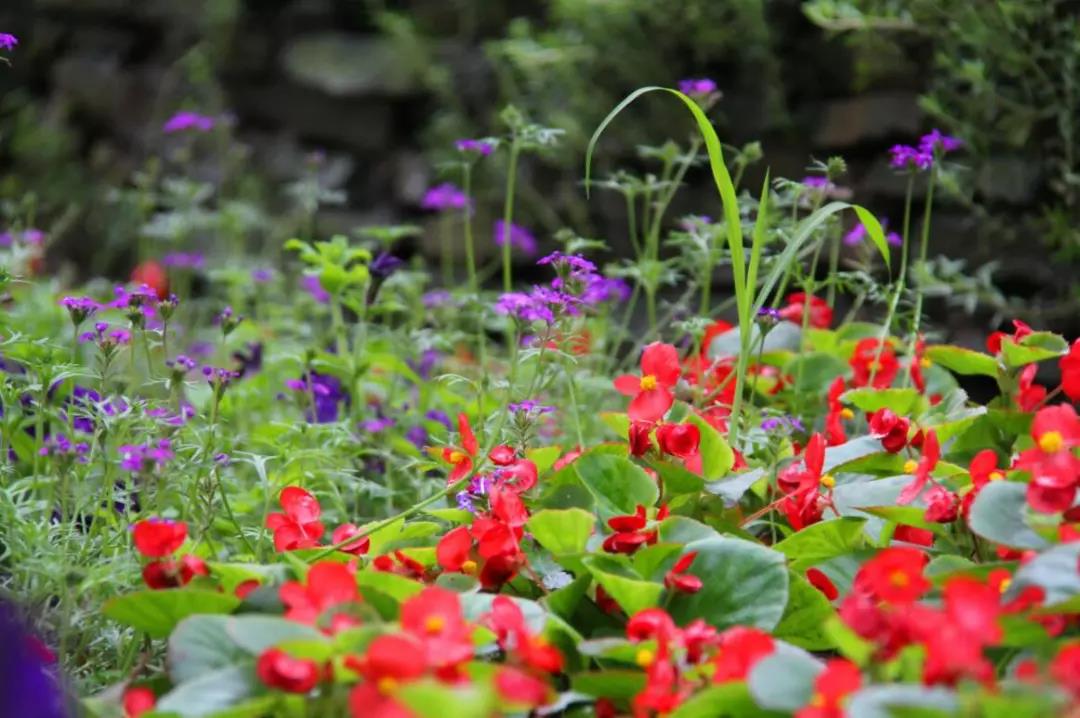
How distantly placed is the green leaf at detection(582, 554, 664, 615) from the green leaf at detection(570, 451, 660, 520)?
13 cm

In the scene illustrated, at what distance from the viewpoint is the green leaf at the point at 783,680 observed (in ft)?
2.47

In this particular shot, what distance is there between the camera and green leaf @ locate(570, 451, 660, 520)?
1.15m

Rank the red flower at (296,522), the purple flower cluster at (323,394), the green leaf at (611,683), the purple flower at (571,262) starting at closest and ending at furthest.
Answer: the green leaf at (611,683), the red flower at (296,522), the purple flower at (571,262), the purple flower cluster at (323,394)

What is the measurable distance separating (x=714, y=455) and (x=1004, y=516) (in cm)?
34

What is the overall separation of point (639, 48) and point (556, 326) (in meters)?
2.01

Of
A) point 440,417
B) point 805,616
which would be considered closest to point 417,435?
point 440,417

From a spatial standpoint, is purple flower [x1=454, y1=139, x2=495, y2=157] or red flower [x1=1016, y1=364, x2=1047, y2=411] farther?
purple flower [x1=454, y1=139, x2=495, y2=157]

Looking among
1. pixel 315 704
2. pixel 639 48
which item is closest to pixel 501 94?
pixel 639 48

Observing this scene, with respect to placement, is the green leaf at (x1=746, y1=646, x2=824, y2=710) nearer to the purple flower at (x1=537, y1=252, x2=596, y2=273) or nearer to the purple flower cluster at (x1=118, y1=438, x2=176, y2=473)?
the purple flower cluster at (x1=118, y1=438, x2=176, y2=473)

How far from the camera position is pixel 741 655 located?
83 centimetres

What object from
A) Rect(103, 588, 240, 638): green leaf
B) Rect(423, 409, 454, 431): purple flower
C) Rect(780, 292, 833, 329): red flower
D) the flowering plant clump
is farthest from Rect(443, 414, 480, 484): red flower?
Rect(780, 292, 833, 329): red flower

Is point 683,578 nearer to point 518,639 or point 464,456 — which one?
point 518,639

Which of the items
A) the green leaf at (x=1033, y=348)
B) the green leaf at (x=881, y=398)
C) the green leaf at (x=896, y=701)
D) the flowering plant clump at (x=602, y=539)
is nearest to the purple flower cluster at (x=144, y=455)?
the flowering plant clump at (x=602, y=539)

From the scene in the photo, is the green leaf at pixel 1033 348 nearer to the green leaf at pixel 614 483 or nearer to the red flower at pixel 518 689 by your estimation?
the green leaf at pixel 614 483
